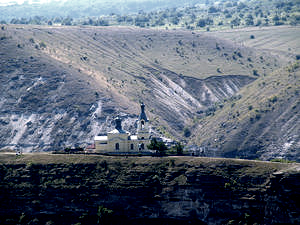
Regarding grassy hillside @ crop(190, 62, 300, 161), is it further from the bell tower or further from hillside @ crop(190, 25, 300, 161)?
the bell tower

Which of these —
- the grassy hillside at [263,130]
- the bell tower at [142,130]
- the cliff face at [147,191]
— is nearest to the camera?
the cliff face at [147,191]

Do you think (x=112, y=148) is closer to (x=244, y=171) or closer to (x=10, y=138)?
(x=244, y=171)

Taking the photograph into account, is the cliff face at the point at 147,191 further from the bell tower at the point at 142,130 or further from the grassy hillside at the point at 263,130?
the grassy hillside at the point at 263,130

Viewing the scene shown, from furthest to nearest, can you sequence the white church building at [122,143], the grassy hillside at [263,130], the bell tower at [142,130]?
Answer: the grassy hillside at [263,130], the bell tower at [142,130], the white church building at [122,143]

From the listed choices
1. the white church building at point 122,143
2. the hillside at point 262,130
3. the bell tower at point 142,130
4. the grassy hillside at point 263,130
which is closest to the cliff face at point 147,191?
the white church building at point 122,143

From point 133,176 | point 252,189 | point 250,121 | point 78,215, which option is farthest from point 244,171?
point 250,121

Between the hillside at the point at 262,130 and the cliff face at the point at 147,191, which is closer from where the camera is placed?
the cliff face at the point at 147,191

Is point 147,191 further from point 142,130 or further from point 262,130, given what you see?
point 262,130

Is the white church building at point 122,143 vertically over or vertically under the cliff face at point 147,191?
over

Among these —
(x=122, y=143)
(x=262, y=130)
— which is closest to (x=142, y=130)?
(x=122, y=143)
